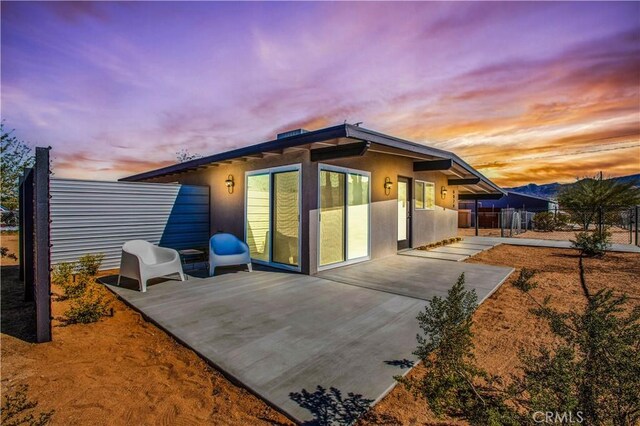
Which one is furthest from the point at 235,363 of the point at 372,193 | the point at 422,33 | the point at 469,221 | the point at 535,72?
the point at 469,221

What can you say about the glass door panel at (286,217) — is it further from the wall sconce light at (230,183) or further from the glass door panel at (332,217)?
the wall sconce light at (230,183)

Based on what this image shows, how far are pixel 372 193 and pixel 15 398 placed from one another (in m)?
6.44

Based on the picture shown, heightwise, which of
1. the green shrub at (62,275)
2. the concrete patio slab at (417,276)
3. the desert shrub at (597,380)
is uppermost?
the desert shrub at (597,380)

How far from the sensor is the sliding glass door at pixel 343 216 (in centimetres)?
611

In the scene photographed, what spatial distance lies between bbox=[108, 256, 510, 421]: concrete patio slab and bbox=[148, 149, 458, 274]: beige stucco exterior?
114cm

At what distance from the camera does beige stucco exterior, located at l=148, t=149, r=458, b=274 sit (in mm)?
5836

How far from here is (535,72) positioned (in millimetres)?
7445

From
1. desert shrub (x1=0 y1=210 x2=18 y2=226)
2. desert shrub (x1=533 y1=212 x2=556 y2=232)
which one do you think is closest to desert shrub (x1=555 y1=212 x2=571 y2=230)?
desert shrub (x1=533 y1=212 x2=556 y2=232)

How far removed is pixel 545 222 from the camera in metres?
17.2

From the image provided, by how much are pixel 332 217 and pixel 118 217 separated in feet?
16.9

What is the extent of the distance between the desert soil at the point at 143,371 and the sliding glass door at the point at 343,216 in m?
2.97

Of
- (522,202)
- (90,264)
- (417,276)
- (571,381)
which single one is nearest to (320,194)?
(417,276)

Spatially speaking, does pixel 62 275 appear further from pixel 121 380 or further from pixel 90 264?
pixel 121 380

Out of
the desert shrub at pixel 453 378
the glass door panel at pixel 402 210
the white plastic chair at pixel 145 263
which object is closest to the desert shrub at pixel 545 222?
the glass door panel at pixel 402 210
